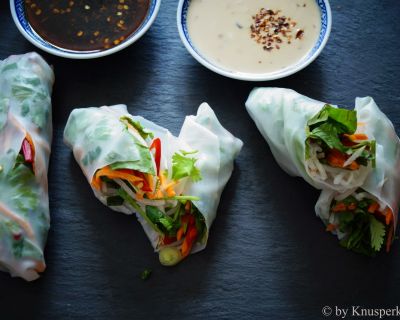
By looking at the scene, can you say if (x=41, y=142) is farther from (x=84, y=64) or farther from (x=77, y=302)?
(x=77, y=302)

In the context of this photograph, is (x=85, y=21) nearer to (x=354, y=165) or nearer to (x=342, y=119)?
(x=342, y=119)

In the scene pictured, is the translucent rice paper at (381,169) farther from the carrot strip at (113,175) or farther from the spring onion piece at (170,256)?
the carrot strip at (113,175)

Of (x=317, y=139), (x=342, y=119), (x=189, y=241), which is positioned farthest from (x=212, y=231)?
(x=342, y=119)

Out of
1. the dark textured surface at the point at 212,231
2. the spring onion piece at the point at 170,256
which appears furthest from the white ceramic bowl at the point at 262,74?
the spring onion piece at the point at 170,256

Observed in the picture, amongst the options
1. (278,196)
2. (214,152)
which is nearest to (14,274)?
(214,152)

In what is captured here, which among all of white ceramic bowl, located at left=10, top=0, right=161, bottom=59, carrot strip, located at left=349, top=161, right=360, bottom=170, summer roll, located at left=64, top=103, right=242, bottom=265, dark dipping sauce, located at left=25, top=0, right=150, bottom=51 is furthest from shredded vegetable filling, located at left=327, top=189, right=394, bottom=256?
dark dipping sauce, located at left=25, top=0, right=150, bottom=51
